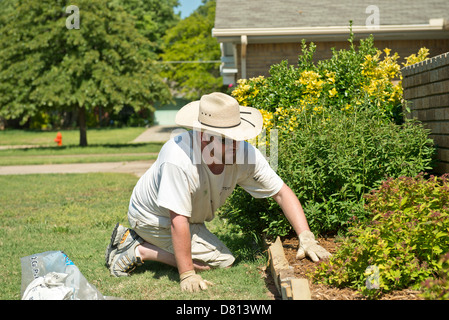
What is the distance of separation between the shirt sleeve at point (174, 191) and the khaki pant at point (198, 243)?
1.92ft

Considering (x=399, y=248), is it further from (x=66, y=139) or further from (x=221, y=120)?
(x=66, y=139)

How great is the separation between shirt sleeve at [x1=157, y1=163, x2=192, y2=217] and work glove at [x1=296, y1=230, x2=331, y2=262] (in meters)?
0.95

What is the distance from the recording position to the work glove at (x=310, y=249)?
162 inches

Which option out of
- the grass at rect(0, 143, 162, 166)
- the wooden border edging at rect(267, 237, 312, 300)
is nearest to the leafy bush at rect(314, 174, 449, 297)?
the wooden border edging at rect(267, 237, 312, 300)

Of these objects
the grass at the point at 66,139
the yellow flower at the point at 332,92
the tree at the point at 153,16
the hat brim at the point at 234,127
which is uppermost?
the tree at the point at 153,16

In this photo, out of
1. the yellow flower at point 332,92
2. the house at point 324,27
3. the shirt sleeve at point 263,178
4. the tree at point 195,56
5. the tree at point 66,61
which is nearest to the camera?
the shirt sleeve at point 263,178

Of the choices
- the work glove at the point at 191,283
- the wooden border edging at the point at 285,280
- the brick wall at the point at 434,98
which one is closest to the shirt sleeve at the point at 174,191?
the work glove at the point at 191,283

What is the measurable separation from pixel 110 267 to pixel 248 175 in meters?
1.45

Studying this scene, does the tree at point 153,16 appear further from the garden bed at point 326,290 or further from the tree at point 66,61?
the garden bed at point 326,290

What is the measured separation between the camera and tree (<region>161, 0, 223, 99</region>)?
3669 centimetres

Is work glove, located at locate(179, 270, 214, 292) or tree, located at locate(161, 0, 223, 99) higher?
tree, located at locate(161, 0, 223, 99)

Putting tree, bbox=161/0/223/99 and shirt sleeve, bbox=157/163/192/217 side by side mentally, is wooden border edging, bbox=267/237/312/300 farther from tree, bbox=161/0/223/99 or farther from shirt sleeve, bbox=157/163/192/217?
tree, bbox=161/0/223/99

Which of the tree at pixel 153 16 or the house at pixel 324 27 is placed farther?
the tree at pixel 153 16

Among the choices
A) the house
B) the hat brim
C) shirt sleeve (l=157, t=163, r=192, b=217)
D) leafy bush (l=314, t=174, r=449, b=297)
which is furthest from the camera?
the house
